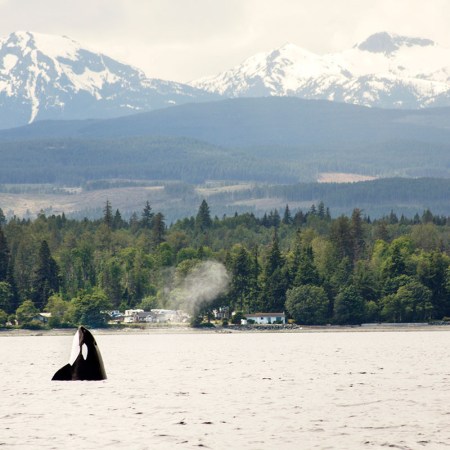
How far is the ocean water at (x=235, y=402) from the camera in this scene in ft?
227

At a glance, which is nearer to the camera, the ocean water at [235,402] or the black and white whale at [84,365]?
the ocean water at [235,402]

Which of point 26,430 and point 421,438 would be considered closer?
point 421,438

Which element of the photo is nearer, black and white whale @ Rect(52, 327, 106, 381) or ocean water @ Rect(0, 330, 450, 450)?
ocean water @ Rect(0, 330, 450, 450)

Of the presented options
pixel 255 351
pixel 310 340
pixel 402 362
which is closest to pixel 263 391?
pixel 402 362

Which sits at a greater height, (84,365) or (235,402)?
(84,365)

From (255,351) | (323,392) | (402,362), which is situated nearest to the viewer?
(323,392)

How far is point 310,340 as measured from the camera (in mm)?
178875

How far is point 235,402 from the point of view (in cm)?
8562

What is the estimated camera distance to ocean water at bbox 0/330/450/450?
69312 millimetres

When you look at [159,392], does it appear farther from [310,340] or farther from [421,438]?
[310,340]

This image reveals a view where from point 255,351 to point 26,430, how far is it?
251ft

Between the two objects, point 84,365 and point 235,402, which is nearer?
point 235,402

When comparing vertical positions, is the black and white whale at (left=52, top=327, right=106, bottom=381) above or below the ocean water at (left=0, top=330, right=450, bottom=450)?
above

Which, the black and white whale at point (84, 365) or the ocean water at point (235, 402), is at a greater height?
the black and white whale at point (84, 365)
